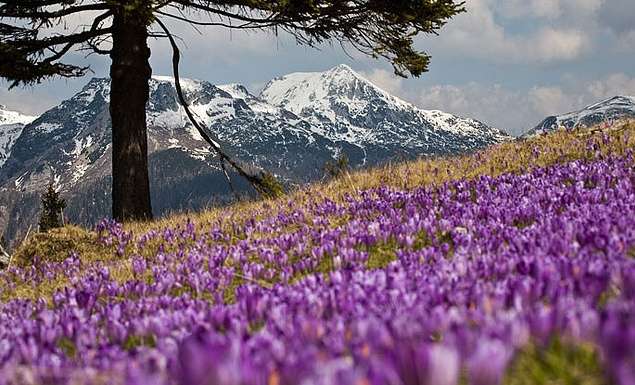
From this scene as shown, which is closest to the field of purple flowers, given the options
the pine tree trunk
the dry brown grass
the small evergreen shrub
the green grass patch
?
the green grass patch

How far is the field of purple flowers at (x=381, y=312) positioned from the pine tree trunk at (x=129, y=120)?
336 inches

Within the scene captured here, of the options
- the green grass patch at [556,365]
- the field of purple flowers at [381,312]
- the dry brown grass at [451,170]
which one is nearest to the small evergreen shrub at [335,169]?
the dry brown grass at [451,170]

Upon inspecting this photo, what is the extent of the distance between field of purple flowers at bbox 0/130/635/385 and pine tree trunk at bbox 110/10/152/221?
8.53 m

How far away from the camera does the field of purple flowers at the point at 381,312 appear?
57.1 inches

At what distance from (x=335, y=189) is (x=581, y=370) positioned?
8.92 metres

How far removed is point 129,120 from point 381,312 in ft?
43.8

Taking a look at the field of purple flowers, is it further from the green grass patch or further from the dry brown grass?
the dry brown grass

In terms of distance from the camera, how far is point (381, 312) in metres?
2.36

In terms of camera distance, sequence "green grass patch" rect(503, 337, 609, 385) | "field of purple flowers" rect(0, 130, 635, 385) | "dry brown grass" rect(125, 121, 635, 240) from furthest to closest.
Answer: "dry brown grass" rect(125, 121, 635, 240)
"green grass patch" rect(503, 337, 609, 385)
"field of purple flowers" rect(0, 130, 635, 385)

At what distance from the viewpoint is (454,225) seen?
527 centimetres

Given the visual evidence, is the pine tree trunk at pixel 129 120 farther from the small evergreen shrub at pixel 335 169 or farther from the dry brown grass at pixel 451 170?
the small evergreen shrub at pixel 335 169

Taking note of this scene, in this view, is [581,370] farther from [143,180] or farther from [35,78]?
[35,78]

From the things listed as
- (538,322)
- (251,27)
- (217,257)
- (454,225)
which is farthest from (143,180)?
(538,322)

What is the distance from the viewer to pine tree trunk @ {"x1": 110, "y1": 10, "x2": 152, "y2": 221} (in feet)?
47.0
